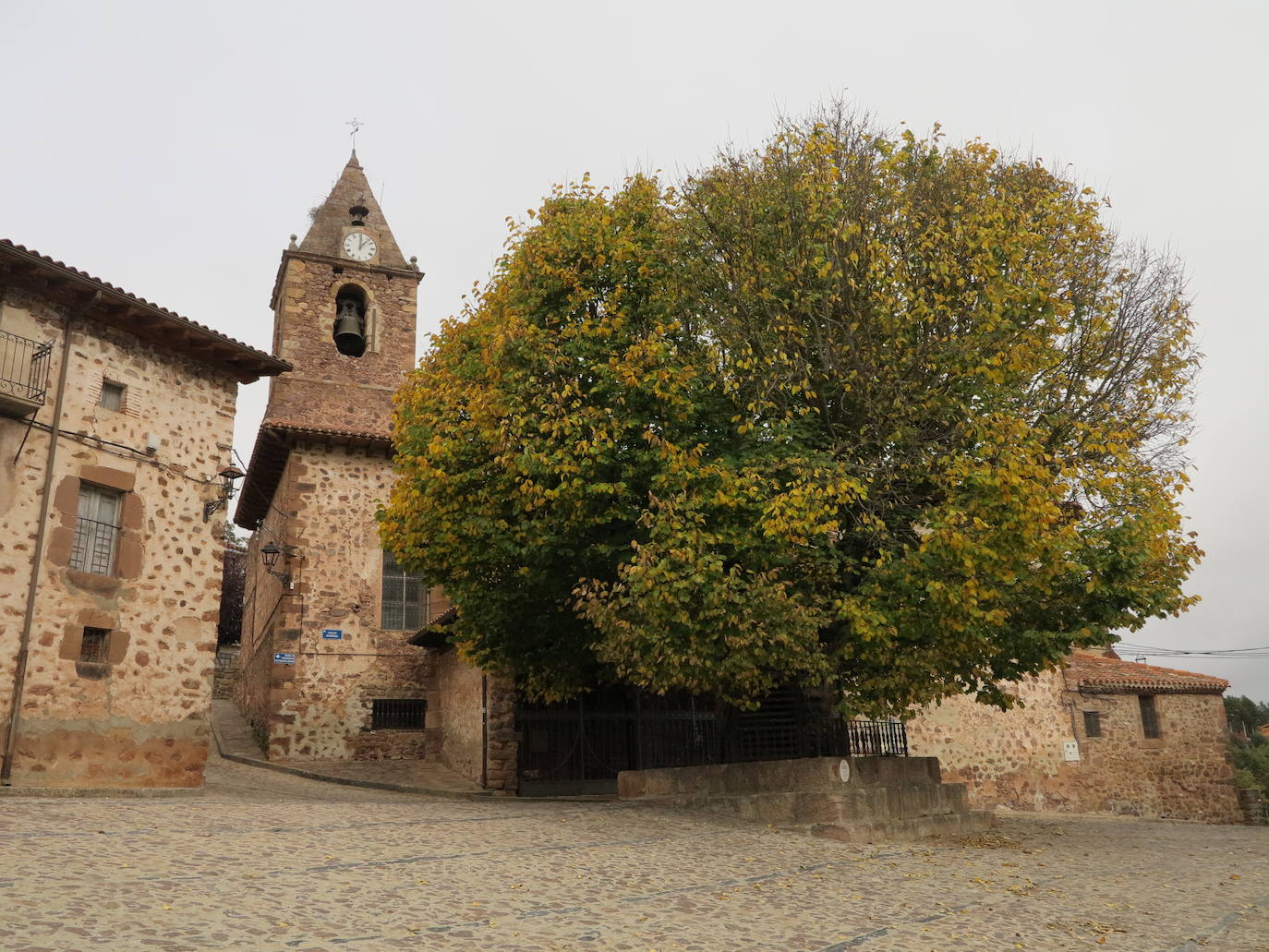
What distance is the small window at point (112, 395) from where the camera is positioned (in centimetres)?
Result: 1335

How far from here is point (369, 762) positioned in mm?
19859

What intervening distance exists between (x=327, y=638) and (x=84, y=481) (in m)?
8.20

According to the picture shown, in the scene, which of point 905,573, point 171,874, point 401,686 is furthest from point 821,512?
point 401,686

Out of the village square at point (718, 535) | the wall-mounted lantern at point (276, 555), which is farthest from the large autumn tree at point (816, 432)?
the wall-mounted lantern at point (276, 555)

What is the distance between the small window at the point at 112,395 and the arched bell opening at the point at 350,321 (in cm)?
1052

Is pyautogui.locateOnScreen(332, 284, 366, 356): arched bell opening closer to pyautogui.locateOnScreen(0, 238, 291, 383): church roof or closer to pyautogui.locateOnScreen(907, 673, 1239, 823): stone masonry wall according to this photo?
pyautogui.locateOnScreen(0, 238, 291, 383): church roof

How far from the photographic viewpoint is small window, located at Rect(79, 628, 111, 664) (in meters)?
12.6

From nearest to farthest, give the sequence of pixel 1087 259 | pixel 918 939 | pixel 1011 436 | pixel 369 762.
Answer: pixel 918 939 < pixel 1011 436 < pixel 1087 259 < pixel 369 762

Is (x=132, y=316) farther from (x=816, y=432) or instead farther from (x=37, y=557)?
(x=816, y=432)

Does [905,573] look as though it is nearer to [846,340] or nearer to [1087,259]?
[846,340]

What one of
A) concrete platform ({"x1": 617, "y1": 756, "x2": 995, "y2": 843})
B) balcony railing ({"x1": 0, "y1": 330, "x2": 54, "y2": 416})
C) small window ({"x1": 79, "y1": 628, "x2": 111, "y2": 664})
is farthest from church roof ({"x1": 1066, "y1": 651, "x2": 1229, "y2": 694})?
balcony railing ({"x1": 0, "y1": 330, "x2": 54, "y2": 416})

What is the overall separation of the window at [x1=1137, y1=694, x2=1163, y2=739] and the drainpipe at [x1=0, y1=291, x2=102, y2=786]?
75.6 ft

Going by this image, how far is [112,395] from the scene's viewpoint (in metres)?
13.5

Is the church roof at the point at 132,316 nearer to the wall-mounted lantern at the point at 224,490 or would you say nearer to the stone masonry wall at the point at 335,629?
the wall-mounted lantern at the point at 224,490
